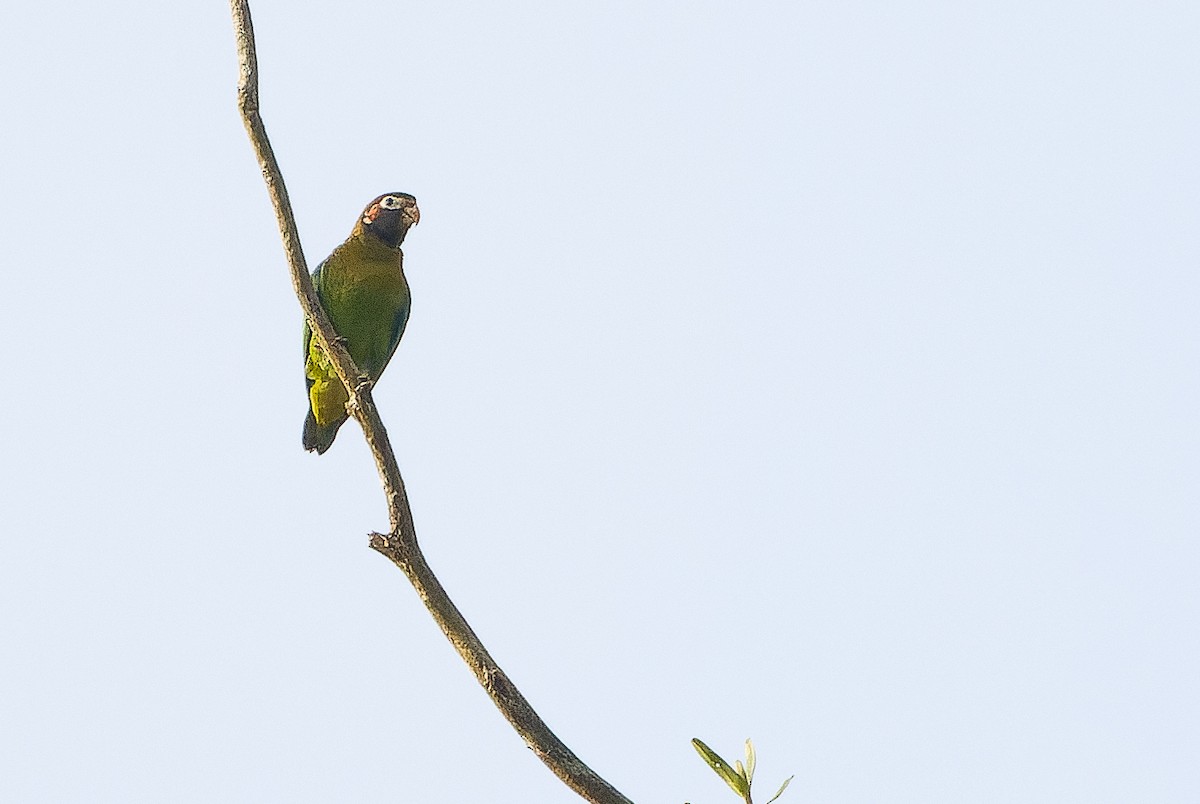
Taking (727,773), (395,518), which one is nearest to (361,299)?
(395,518)

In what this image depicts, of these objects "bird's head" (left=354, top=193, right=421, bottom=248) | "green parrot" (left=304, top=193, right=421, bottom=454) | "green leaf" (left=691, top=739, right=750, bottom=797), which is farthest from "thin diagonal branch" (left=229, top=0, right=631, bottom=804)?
"bird's head" (left=354, top=193, right=421, bottom=248)

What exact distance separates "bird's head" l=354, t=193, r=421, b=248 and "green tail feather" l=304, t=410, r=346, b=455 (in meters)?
1.20

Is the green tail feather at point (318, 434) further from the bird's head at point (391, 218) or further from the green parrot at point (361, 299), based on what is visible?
the bird's head at point (391, 218)

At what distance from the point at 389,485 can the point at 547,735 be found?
118 centimetres

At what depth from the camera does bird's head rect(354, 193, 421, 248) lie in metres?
8.40

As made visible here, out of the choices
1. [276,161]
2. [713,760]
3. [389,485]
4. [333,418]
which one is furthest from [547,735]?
[333,418]

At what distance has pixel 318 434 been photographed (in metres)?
8.52

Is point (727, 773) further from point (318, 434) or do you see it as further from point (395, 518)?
point (318, 434)

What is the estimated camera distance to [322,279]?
848cm

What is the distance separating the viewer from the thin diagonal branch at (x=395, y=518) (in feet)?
7.41

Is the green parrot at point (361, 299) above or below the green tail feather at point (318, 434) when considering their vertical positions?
above

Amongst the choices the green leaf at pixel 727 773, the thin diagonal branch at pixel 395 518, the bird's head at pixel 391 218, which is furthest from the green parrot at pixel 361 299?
the green leaf at pixel 727 773

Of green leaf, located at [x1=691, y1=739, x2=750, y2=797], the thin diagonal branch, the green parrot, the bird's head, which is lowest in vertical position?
green leaf, located at [x1=691, y1=739, x2=750, y2=797]

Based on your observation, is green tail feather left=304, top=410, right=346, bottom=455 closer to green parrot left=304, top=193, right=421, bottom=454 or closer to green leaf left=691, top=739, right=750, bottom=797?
green parrot left=304, top=193, right=421, bottom=454
